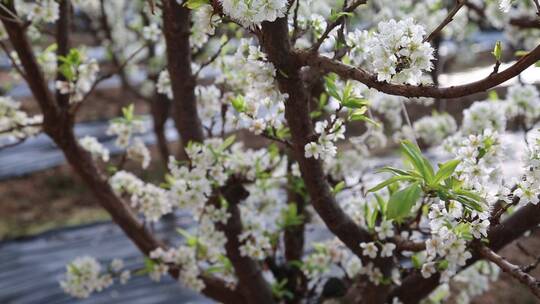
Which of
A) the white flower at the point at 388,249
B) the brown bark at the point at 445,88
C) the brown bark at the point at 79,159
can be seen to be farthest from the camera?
the brown bark at the point at 79,159

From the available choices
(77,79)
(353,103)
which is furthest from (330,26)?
(77,79)

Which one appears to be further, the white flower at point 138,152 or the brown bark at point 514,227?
the white flower at point 138,152

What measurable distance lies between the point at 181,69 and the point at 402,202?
1.08 metres

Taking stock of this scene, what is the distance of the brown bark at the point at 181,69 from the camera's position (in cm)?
175

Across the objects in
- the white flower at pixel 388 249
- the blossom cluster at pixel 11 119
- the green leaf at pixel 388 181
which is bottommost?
the white flower at pixel 388 249

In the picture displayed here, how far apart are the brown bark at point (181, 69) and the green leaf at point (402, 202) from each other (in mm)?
1012

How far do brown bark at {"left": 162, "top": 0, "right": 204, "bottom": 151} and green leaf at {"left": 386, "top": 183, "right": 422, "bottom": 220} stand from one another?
1.01m

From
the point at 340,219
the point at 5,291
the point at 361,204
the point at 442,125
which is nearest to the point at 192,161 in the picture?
the point at 340,219

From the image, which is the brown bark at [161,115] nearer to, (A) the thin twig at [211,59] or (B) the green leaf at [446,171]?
(A) the thin twig at [211,59]

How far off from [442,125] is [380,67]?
1.74 metres

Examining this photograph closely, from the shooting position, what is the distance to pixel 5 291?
3.76 metres

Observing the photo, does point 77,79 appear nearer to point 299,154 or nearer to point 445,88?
point 299,154

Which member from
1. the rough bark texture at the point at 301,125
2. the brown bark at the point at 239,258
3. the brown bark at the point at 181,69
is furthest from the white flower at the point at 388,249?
the brown bark at the point at 181,69

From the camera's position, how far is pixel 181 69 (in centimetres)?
185
